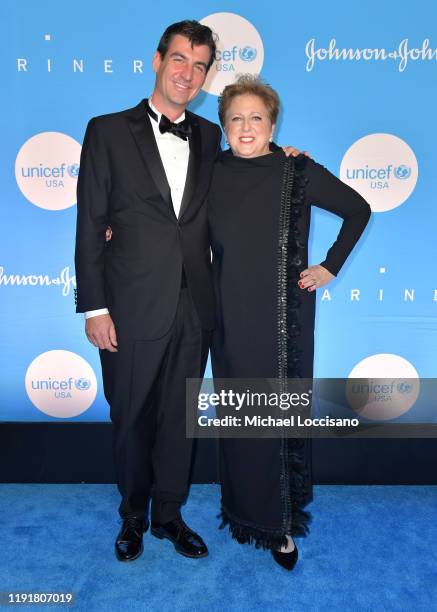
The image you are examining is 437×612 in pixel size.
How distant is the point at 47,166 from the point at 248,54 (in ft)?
3.59

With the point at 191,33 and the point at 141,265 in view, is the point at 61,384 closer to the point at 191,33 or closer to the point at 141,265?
the point at 141,265

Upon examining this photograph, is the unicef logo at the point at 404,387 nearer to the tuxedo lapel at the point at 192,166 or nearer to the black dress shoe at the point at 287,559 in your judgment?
the black dress shoe at the point at 287,559

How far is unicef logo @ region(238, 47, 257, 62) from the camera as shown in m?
2.47

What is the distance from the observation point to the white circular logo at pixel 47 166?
2531 millimetres

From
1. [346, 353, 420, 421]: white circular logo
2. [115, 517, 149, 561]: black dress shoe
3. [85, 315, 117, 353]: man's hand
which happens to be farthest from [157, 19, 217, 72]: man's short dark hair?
[115, 517, 149, 561]: black dress shoe

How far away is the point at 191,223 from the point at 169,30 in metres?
0.72

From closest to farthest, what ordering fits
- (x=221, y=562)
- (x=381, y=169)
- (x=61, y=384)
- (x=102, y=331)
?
(x=102, y=331), (x=221, y=562), (x=381, y=169), (x=61, y=384)

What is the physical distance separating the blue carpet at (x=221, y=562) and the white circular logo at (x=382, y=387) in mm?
457

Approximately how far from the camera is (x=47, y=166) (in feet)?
8.36

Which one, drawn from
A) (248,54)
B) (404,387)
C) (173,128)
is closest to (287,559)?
(404,387)

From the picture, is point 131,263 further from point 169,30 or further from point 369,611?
point 369,611

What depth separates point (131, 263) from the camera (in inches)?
76.9

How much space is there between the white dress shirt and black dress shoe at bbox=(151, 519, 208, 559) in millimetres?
954

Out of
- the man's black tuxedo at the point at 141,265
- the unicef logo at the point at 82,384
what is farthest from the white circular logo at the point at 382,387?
the unicef logo at the point at 82,384
